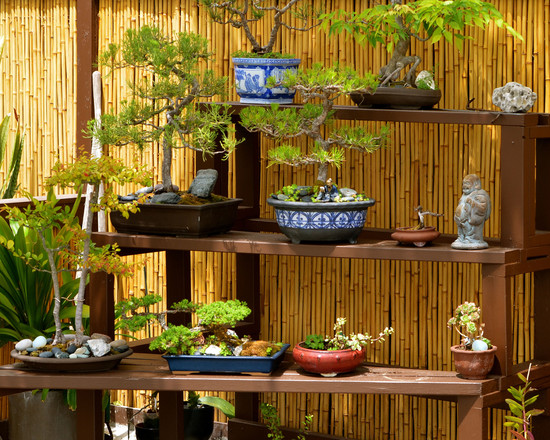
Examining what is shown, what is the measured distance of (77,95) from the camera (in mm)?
5699

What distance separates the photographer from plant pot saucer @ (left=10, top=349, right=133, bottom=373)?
14.3 ft

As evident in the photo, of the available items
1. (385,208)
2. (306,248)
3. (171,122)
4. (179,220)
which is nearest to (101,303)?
(179,220)

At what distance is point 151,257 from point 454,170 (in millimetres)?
1597

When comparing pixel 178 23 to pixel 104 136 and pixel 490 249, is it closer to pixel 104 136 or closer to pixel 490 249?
pixel 104 136

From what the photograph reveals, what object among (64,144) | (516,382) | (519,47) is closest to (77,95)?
(64,144)

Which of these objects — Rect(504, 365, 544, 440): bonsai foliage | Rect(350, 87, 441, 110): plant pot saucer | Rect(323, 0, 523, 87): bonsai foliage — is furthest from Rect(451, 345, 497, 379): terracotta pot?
Rect(323, 0, 523, 87): bonsai foliage

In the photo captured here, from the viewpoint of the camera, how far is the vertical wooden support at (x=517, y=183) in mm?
4098

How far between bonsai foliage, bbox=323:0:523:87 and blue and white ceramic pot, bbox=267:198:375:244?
54 cm

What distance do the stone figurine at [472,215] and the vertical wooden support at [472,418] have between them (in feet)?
1.80

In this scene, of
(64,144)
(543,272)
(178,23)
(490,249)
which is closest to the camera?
(490,249)

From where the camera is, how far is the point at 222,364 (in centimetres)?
432

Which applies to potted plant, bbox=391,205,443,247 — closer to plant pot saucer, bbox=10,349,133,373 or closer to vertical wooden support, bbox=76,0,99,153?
plant pot saucer, bbox=10,349,133,373

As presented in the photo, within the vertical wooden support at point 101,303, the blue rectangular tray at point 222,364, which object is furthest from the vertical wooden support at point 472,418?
the vertical wooden support at point 101,303

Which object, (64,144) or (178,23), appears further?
(64,144)
